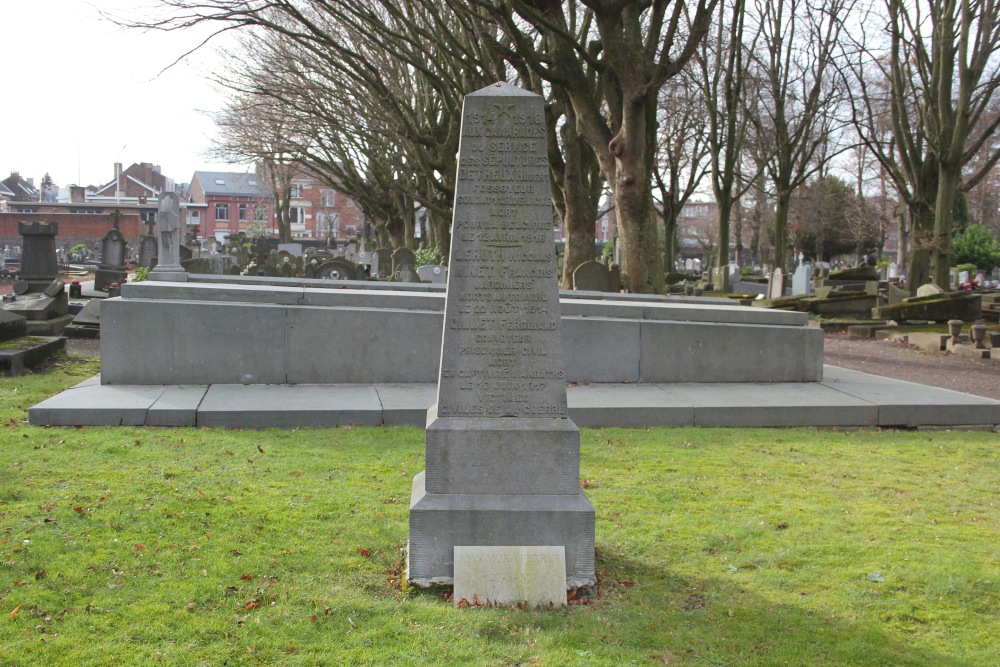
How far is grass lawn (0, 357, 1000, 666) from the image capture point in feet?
12.7

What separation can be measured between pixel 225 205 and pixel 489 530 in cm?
10014

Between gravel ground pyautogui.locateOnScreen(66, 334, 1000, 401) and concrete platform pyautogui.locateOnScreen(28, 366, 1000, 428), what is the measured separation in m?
3.13

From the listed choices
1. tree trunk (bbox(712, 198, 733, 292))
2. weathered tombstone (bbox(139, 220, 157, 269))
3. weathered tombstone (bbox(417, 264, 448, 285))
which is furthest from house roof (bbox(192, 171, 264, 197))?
weathered tombstone (bbox(417, 264, 448, 285))

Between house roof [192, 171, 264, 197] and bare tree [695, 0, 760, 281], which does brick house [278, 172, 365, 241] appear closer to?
house roof [192, 171, 264, 197]

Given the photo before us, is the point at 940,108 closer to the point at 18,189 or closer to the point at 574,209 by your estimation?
the point at 574,209

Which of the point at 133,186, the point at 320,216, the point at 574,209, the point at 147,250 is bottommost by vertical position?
the point at 147,250

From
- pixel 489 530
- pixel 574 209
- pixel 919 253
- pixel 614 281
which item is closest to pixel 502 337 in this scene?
pixel 489 530

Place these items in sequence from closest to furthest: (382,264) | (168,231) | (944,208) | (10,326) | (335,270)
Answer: (10,326)
(168,231)
(944,208)
(335,270)
(382,264)

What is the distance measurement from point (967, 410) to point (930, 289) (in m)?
15.6

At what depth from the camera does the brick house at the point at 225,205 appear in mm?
97000

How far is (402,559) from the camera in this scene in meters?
4.89

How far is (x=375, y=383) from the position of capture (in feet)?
31.6

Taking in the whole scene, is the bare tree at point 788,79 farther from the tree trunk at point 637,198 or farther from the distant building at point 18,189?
the distant building at point 18,189

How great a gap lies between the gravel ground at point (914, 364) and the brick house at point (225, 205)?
84.2 meters
